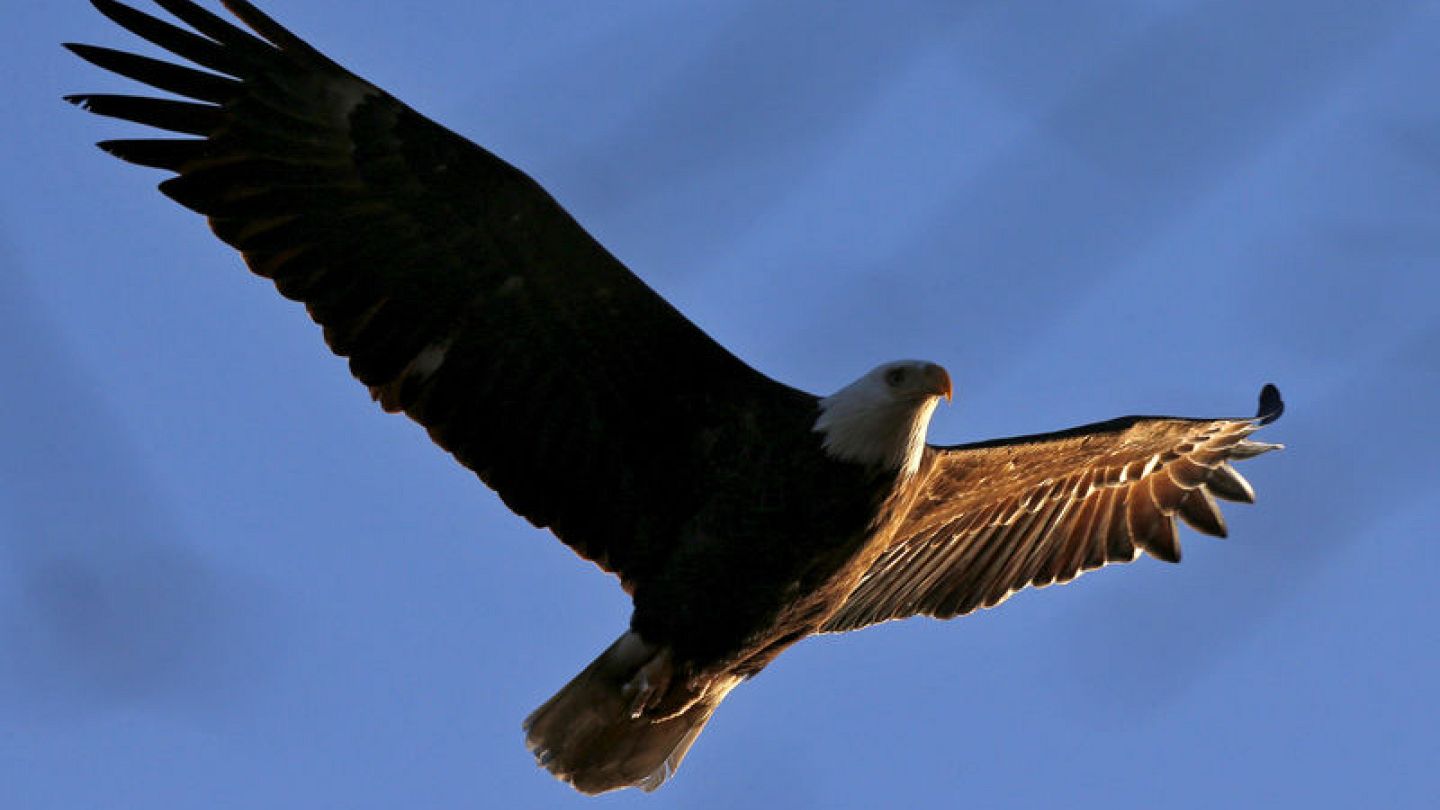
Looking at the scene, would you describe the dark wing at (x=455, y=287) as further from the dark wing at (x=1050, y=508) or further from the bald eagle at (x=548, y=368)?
the dark wing at (x=1050, y=508)

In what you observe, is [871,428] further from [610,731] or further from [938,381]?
[610,731]

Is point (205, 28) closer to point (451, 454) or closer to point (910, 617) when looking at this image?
point (451, 454)

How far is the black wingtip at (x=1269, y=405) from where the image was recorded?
8633 mm

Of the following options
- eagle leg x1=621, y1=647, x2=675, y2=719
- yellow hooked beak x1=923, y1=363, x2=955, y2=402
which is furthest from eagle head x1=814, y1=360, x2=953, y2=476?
eagle leg x1=621, y1=647, x2=675, y2=719

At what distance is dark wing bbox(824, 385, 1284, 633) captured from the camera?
843 centimetres

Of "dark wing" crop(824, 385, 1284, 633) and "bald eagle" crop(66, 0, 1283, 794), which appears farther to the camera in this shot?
"dark wing" crop(824, 385, 1284, 633)

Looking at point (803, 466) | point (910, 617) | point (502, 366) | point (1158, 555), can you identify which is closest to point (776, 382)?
point (803, 466)

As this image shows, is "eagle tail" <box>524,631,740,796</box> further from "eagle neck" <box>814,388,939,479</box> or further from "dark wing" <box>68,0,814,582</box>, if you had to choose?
"eagle neck" <box>814,388,939,479</box>

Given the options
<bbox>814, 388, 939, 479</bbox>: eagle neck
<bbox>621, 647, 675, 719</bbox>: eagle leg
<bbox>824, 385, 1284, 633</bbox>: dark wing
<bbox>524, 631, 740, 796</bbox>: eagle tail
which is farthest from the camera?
<bbox>824, 385, 1284, 633</bbox>: dark wing

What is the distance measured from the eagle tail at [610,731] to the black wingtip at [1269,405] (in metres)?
2.20

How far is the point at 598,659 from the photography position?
7.95 meters

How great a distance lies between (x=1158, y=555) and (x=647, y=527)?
2.44 m

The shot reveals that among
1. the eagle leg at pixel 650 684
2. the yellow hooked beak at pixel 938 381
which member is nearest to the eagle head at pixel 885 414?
the yellow hooked beak at pixel 938 381

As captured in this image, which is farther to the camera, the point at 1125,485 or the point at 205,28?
the point at 1125,485
